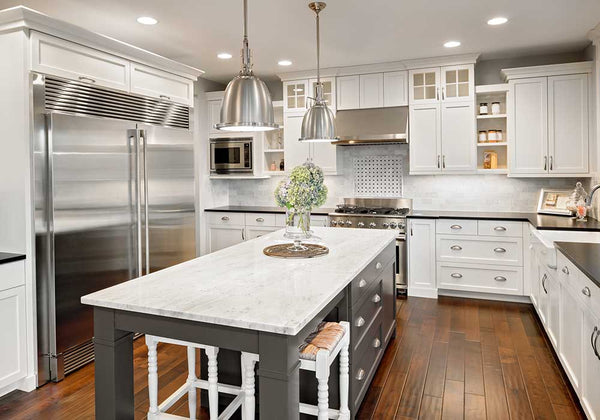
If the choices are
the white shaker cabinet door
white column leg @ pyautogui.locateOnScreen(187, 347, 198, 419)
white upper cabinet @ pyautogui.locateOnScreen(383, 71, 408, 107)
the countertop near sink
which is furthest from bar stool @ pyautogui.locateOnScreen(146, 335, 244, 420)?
the white shaker cabinet door

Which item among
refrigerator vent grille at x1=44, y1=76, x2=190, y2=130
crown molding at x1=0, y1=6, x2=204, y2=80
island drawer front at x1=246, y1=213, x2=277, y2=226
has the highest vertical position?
crown molding at x1=0, y1=6, x2=204, y2=80

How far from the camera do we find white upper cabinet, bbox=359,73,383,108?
525 centimetres

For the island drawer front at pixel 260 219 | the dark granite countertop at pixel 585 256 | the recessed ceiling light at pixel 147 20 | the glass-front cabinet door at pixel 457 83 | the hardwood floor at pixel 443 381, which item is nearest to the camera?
the dark granite countertop at pixel 585 256

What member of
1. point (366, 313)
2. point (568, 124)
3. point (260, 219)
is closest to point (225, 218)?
point (260, 219)

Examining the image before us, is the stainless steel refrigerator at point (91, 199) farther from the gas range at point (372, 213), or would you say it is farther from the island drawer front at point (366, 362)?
the island drawer front at point (366, 362)

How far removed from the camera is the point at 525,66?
198 inches

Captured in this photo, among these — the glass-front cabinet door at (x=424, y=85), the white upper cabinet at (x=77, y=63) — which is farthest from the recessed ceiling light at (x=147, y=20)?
the glass-front cabinet door at (x=424, y=85)

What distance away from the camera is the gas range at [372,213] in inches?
194

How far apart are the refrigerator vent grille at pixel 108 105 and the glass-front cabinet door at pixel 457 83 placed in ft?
9.35

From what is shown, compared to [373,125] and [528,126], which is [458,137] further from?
[373,125]

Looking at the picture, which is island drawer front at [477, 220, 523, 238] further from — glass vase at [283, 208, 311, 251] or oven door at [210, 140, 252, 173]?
oven door at [210, 140, 252, 173]

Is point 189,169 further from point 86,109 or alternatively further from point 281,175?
point 281,175

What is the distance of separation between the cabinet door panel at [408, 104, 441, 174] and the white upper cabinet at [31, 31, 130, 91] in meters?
3.11

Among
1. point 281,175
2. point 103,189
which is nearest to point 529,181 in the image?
point 281,175
